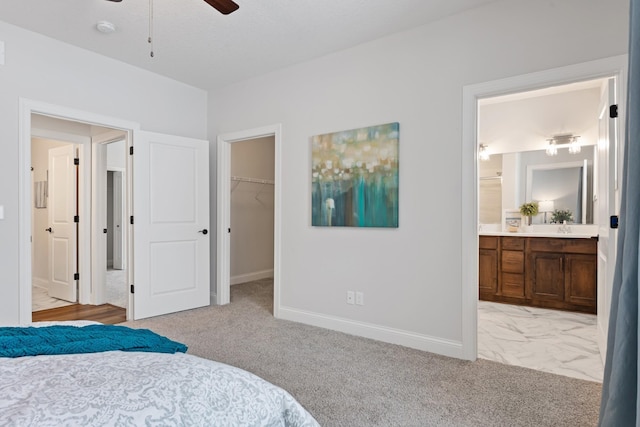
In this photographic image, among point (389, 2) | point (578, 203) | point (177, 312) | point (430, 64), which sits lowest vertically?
point (177, 312)

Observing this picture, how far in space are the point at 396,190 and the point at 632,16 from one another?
212 centimetres

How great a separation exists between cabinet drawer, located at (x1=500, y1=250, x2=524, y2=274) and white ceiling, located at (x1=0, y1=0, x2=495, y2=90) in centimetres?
296

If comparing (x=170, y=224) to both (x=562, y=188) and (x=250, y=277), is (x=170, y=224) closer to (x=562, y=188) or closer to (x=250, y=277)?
(x=250, y=277)

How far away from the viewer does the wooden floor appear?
385 cm

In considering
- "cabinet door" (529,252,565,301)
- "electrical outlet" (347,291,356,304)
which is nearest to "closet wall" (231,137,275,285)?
"electrical outlet" (347,291,356,304)

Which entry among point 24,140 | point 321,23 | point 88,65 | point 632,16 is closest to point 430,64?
point 321,23

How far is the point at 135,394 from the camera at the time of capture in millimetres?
838

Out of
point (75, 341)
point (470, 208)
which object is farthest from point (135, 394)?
point (470, 208)

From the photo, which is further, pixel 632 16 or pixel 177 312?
pixel 177 312

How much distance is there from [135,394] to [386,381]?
6.29ft

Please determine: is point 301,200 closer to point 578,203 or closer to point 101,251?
point 101,251

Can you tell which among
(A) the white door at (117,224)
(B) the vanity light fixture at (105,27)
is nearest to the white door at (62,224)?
(B) the vanity light fixture at (105,27)

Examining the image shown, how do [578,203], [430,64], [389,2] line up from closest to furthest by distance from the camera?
1. [389,2]
2. [430,64]
3. [578,203]

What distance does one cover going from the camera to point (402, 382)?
93.8 inches
